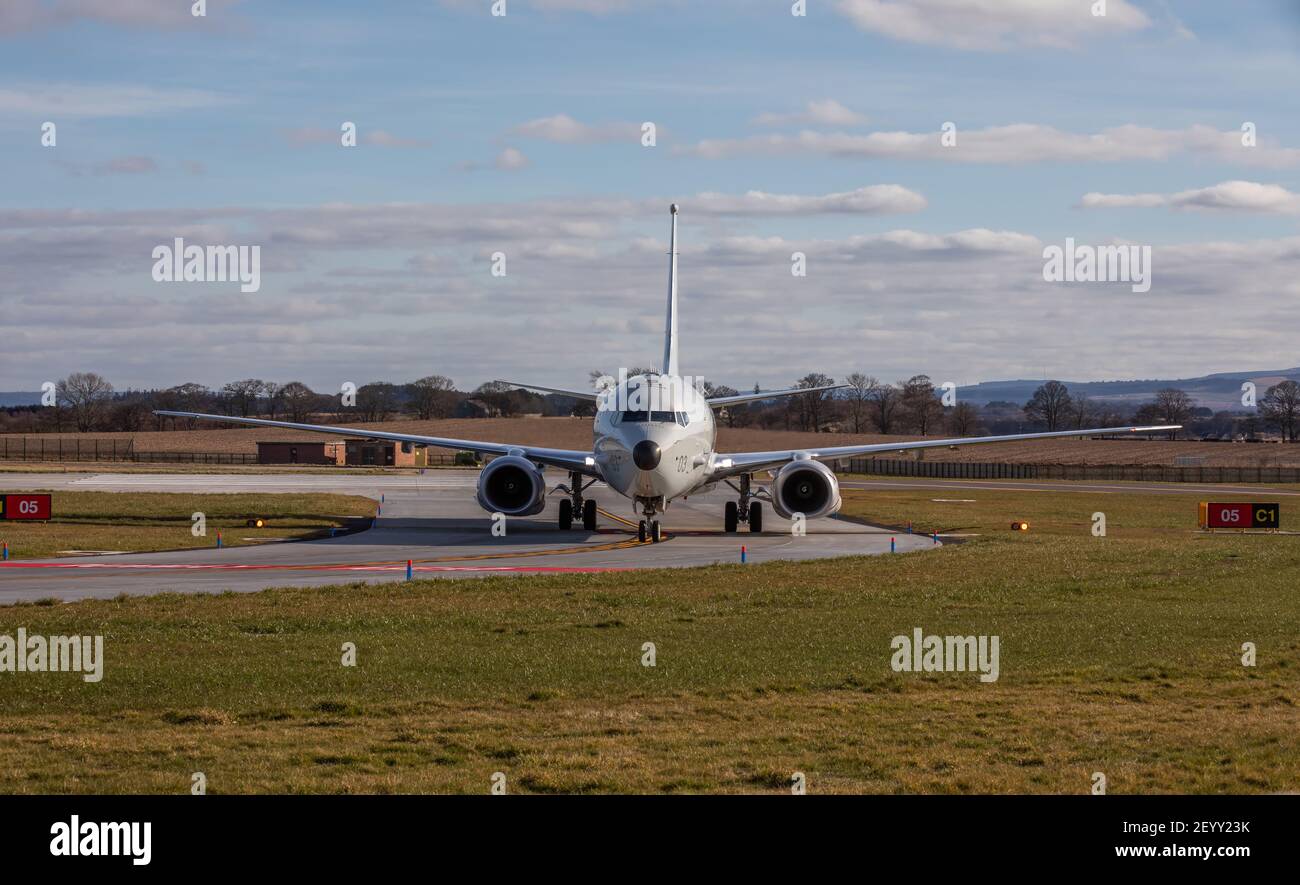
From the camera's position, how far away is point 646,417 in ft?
128

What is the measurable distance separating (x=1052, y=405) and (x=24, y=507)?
5754 inches

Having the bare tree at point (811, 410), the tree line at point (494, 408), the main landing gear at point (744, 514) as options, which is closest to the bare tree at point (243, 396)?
the tree line at point (494, 408)

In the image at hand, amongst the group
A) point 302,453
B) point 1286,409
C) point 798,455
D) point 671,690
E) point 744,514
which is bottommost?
point 671,690

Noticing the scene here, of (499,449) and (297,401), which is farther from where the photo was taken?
(297,401)

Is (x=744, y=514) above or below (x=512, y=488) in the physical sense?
below

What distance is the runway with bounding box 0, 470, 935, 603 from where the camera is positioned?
94.8 feet

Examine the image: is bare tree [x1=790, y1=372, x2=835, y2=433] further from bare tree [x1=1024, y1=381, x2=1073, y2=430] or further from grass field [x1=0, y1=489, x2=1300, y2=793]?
grass field [x1=0, y1=489, x2=1300, y2=793]

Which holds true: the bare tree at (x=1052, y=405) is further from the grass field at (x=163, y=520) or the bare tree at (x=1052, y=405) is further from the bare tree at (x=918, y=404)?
the grass field at (x=163, y=520)

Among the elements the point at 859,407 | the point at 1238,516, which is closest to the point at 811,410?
the point at 859,407

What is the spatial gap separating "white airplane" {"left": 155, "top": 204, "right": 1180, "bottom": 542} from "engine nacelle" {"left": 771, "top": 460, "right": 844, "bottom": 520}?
31 mm

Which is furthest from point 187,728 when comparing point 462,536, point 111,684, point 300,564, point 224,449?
point 224,449

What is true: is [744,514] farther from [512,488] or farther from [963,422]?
[963,422]
